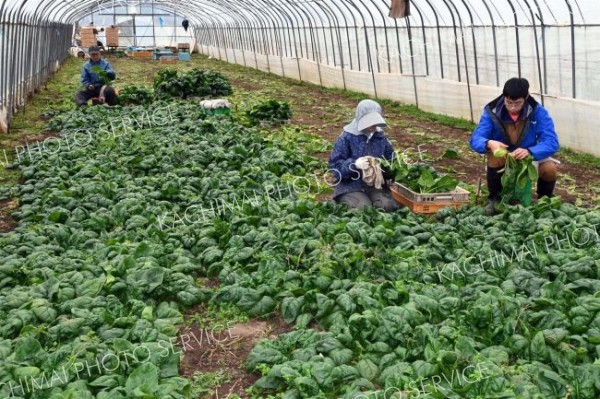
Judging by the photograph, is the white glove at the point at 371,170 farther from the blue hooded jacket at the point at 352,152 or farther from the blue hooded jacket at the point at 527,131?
the blue hooded jacket at the point at 527,131

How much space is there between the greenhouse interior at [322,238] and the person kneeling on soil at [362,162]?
22mm

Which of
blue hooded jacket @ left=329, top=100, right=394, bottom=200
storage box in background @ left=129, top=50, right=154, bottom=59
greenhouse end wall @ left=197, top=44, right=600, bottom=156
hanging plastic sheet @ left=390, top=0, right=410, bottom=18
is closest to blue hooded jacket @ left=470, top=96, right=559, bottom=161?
blue hooded jacket @ left=329, top=100, right=394, bottom=200

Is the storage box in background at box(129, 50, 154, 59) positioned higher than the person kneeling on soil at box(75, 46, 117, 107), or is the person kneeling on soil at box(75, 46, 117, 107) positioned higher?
the storage box in background at box(129, 50, 154, 59)

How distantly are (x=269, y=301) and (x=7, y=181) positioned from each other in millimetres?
6457

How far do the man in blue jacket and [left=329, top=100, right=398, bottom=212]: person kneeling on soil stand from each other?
42.9 inches

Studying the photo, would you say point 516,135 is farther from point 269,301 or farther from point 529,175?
point 269,301

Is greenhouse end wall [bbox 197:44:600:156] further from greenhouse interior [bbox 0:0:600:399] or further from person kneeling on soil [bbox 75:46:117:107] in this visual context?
person kneeling on soil [bbox 75:46:117:107]

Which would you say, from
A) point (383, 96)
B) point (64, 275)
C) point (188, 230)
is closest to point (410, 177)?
point (188, 230)

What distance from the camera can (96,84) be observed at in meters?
17.5

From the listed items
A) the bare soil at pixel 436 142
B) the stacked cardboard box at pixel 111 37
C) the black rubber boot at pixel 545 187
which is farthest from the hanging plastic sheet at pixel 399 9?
the stacked cardboard box at pixel 111 37

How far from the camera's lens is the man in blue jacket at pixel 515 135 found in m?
8.23

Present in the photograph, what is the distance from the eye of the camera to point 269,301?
619 centimetres

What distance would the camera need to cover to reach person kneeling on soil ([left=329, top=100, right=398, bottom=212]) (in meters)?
8.38

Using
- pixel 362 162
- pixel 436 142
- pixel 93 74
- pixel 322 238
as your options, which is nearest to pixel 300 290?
pixel 322 238
